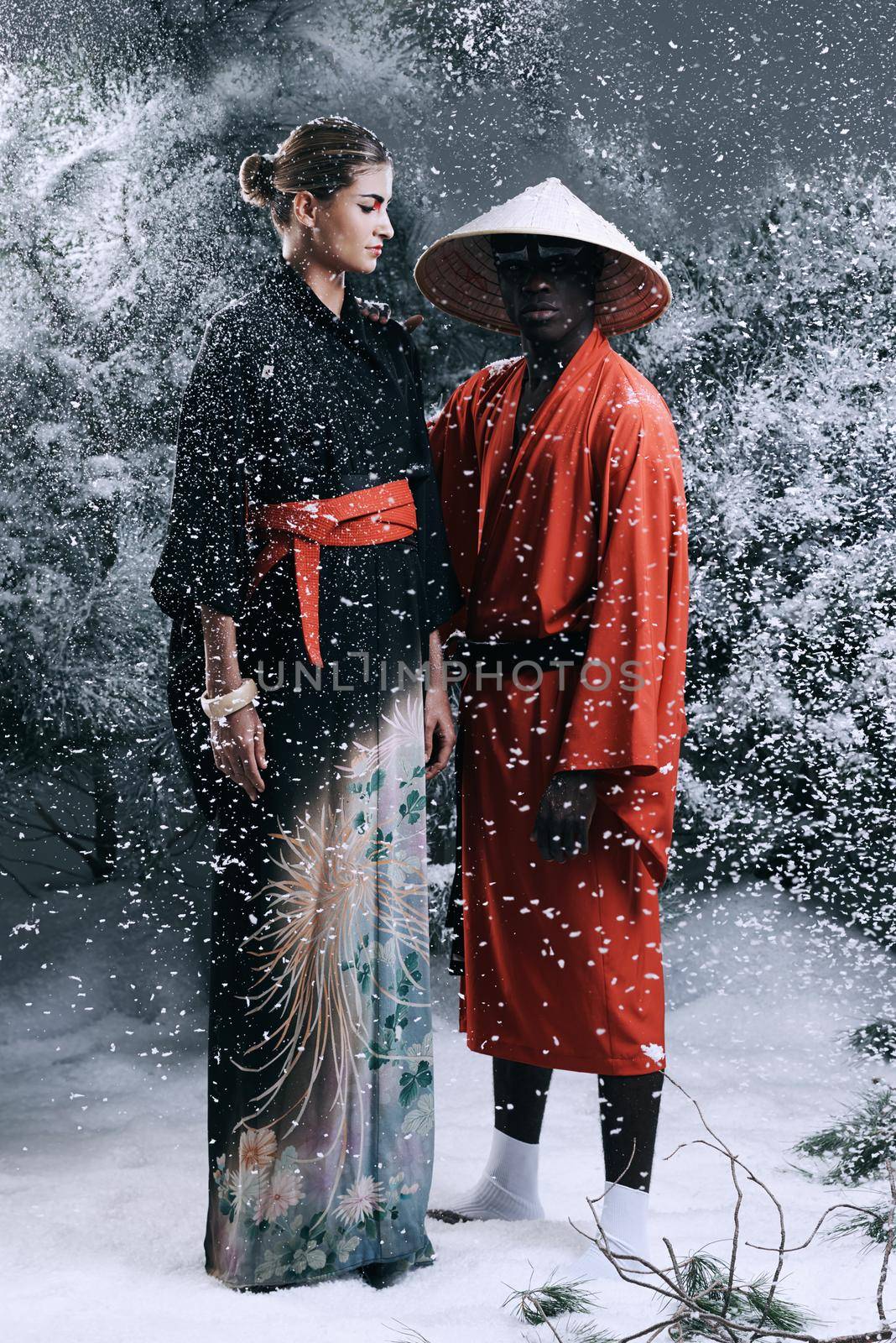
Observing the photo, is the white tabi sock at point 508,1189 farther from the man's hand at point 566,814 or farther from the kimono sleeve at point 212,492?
the kimono sleeve at point 212,492

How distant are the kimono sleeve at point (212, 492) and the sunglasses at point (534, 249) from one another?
1.28 ft

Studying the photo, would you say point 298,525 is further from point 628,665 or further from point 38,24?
point 38,24

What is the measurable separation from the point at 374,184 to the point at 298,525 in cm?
43

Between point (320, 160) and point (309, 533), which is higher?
point (320, 160)

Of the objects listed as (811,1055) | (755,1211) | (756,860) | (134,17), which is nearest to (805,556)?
(756,860)

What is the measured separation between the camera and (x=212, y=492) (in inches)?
63.2

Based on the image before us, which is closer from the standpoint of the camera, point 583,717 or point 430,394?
point 583,717

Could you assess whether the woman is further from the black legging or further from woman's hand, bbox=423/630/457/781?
the black legging

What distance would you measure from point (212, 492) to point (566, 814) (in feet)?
1.89

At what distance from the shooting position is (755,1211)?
190 centimetres

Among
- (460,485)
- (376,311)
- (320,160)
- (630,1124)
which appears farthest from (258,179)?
(630,1124)

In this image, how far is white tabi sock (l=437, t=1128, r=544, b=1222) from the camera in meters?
1.87

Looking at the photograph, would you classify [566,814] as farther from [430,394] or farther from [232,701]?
[430,394]

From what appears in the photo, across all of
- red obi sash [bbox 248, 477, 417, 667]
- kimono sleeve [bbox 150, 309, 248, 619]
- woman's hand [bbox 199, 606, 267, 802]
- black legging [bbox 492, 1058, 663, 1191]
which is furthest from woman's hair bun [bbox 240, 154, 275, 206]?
black legging [bbox 492, 1058, 663, 1191]
